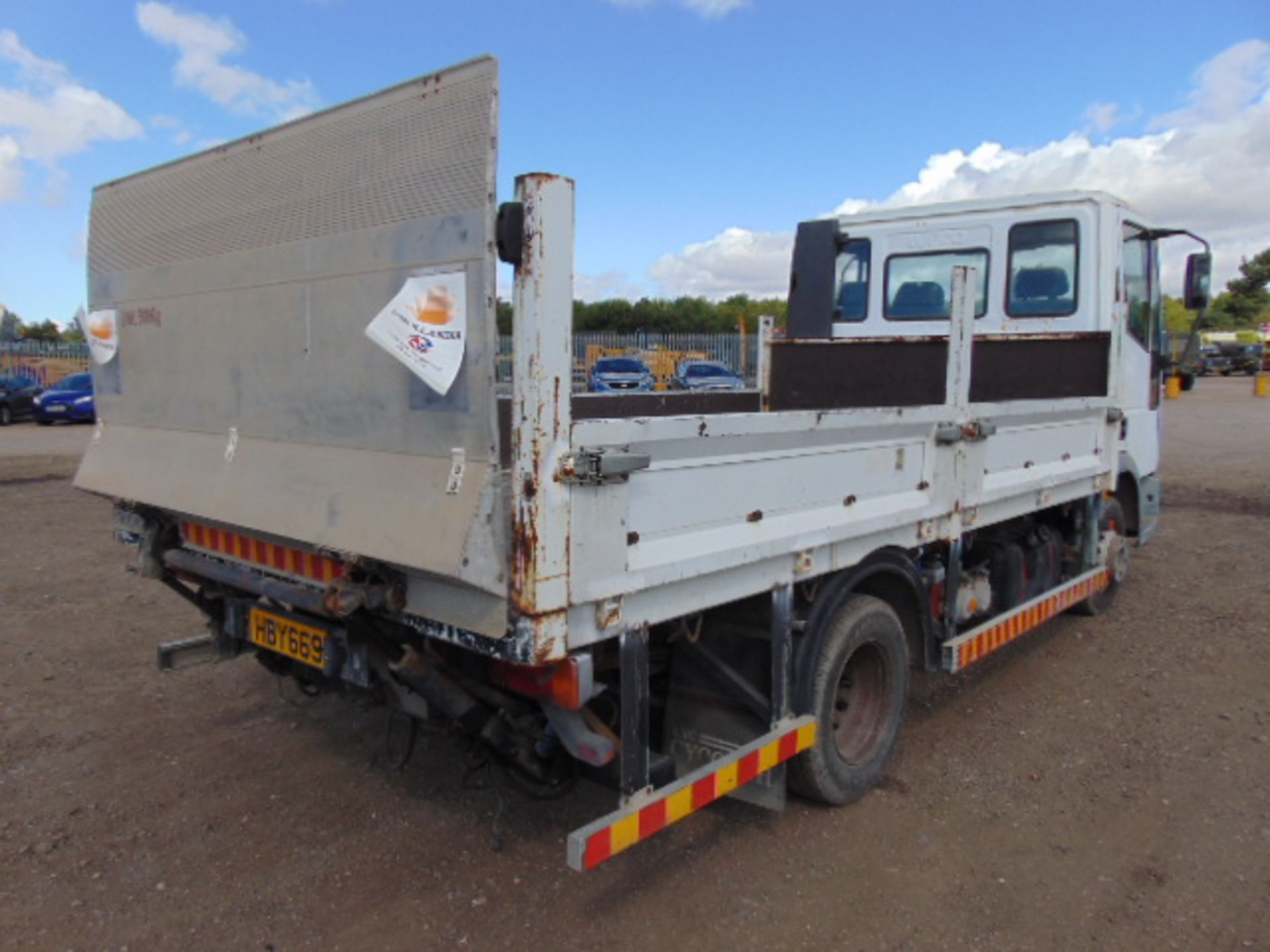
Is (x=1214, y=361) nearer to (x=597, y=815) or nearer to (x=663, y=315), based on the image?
(x=663, y=315)

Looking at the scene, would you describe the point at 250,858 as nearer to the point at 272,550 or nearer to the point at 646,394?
the point at 272,550

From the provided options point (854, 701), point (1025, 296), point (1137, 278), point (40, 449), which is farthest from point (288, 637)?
point (40, 449)

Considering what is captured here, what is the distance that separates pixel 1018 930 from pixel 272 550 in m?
2.79

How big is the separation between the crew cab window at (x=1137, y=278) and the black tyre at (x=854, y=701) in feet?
11.1

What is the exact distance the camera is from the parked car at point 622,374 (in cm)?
2631

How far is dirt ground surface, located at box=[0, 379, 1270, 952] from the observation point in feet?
10.1

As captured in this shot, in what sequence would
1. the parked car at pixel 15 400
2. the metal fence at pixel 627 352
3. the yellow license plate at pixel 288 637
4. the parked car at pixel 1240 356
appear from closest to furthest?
the yellow license plate at pixel 288 637 < the parked car at pixel 15 400 < the metal fence at pixel 627 352 < the parked car at pixel 1240 356

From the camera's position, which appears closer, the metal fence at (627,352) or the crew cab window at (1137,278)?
the crew cab window at (1137,278)

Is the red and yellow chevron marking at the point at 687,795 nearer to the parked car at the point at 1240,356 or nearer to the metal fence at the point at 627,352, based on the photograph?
the metal fence at the point at 627,352

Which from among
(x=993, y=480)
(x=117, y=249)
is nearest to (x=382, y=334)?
(x=117, y=249)

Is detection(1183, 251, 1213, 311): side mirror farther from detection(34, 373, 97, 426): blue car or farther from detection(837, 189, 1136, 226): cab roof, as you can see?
detection(34, 373, 97, 426): blue car

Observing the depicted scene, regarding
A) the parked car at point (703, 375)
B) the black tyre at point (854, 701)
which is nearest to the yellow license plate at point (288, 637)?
the black tyre at point (854, 701)

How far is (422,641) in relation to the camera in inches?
120

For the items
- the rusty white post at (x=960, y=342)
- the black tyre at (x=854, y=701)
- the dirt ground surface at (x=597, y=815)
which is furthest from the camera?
the rusty white post at (x=960, y=342)
